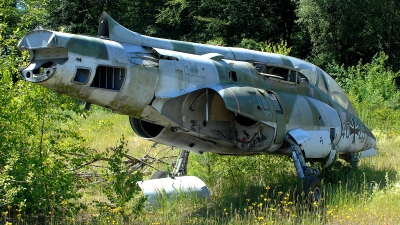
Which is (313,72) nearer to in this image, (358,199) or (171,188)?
(358,199)

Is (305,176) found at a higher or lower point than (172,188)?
higher

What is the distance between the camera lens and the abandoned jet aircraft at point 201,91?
278 inches

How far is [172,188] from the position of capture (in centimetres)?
978

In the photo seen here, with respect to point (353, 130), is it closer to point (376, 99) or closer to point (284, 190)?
point (284, 190)

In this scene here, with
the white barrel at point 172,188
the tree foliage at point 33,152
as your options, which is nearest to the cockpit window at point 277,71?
the white barrel at point 172,188

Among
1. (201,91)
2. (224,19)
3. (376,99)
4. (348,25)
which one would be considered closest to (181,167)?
(201,91)

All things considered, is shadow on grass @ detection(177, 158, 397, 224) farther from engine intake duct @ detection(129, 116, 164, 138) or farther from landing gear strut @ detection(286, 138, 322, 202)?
engine intake duct @ detection(129, 116, 164, 138)

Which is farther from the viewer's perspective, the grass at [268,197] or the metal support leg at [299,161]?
the metal support leg at [299,161]

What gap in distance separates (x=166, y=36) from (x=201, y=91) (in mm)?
31019

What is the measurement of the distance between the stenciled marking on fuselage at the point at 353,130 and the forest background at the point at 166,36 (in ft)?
3.32

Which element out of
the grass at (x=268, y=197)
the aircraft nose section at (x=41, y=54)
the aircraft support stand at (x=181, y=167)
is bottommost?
the grass at (x=268, y=197)

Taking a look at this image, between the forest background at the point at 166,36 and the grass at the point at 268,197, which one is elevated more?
the forest background at the point at 166,36

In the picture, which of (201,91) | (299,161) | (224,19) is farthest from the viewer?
(224,19)

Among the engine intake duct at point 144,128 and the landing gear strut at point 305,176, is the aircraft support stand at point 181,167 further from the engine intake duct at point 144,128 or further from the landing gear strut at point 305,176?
the landing gear strut at point 305,176
